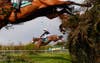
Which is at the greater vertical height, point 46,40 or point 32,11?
point 32,11

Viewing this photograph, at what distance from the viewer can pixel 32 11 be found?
10938 millimetres

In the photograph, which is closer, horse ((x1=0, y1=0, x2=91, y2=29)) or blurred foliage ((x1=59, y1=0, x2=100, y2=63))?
blurred foliage ((x1=59, y1=0, x2=100, y2=63))

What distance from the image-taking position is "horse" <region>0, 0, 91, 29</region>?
10.7 meters

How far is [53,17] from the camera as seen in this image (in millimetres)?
10812

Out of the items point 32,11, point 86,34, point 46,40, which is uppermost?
point 32,11

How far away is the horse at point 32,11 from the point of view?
1068 centimetres

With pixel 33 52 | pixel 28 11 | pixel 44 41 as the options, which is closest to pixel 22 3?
pixel 28 11

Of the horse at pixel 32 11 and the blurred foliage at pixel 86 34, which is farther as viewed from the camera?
the horse at pixel 32 11

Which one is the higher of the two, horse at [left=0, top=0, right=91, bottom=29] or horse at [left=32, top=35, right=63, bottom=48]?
horse at [left=0, top=0, right=91, bottom=29]

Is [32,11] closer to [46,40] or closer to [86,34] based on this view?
[46,40]

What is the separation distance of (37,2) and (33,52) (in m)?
6.05

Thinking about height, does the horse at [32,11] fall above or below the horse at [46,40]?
above

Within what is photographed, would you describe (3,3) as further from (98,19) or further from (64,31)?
(98,19)

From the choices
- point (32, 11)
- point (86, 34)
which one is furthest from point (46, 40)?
point (86, 34)
